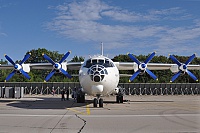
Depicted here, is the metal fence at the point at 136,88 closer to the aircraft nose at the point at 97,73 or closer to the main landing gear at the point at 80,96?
the main landing gear at the point at 80,96

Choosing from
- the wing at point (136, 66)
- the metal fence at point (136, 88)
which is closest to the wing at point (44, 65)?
the wing at point (136, 66)

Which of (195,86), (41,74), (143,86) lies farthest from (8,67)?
(41,74)

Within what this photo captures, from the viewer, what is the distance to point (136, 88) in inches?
1775

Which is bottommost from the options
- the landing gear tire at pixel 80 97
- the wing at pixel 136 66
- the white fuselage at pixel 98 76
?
the landing gear tire at pixel 80 97

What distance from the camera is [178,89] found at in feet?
149

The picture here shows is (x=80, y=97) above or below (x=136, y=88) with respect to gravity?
below

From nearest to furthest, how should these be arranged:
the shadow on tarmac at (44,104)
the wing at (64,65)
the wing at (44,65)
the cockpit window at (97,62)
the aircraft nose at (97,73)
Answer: the aircraft nose at (97,73)
the cockpit window at (97,62)
the shadow on tarmac at (44,104)
the wing at (64,65)
the wing at (44,65)

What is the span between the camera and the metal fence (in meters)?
44.4

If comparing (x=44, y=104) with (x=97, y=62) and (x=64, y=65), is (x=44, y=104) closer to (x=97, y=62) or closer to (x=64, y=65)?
(x=64, y=65)

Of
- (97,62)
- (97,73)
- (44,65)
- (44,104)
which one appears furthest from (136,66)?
(44,104)

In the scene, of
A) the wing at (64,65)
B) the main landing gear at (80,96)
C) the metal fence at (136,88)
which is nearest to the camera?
the main landing gear at (80,96)

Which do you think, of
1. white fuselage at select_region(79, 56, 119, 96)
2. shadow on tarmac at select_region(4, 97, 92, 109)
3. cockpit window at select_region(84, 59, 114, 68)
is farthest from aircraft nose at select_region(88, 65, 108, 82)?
shadow on tarmac at select_region(4, 97, 92, 109)

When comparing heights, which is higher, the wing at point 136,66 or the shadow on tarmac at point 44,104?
the wing at point 136,66

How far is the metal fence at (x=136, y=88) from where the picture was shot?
1750 inches
